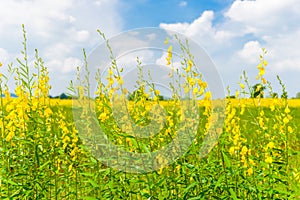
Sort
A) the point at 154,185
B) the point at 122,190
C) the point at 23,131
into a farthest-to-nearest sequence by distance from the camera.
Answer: the point at 23,131, the point at 122,190, the point at 154,185

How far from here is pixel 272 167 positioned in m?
3.56

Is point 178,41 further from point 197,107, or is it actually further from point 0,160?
point 0,160

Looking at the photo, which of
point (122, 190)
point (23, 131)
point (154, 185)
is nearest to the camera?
point (154, 185)

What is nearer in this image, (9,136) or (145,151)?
(145,151)

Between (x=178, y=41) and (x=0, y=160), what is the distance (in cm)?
204

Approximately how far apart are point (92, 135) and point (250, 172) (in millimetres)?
1492

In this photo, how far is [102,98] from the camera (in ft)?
11.6

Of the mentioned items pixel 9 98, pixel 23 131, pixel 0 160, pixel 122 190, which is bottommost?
pixel 122 190

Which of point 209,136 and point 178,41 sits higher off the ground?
point 178,41

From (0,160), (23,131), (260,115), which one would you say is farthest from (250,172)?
(0,160)

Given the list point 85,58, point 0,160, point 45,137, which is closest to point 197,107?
point 85,58

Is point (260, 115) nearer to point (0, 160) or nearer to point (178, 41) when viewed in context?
point (178, 41)

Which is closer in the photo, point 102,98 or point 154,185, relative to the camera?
point 154,185

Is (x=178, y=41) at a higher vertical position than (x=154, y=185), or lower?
higher
